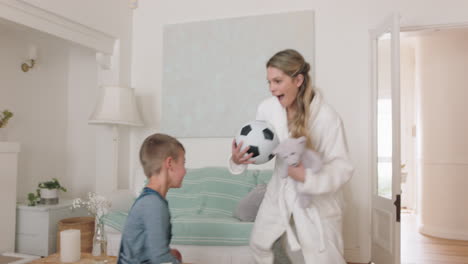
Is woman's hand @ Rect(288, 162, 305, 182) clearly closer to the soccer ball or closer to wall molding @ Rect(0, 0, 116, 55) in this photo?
the soccer ball

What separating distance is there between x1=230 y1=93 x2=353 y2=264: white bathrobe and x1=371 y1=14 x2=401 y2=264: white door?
1.50m

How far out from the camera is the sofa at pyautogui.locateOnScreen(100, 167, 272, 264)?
8.91 feet

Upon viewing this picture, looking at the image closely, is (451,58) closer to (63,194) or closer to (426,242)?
(426,242)

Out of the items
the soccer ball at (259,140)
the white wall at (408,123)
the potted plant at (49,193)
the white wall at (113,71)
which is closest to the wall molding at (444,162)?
the white wall at (408,123)

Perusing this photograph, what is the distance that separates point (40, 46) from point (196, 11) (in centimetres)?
163

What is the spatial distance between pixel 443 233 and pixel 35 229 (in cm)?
441

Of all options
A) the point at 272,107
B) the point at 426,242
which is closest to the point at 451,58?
the point at 426,242

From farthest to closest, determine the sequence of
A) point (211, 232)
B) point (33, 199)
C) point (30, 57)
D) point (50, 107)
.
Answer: point (50, 107) < point (30, 57) < point (33, 199) < point (211, 232)

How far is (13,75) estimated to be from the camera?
384 cm

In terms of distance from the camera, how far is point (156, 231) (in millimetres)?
1470

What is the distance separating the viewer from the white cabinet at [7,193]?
3.31 m

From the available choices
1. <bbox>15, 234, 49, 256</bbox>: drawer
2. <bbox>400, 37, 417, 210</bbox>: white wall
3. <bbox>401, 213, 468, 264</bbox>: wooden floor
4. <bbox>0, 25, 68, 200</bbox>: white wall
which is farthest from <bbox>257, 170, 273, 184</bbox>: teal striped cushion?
<bbox>400, 37, 417, 210</bbox>: white wall

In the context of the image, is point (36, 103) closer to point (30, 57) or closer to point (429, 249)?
point (30, 57)

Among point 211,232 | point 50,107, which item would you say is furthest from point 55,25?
point 211,232
